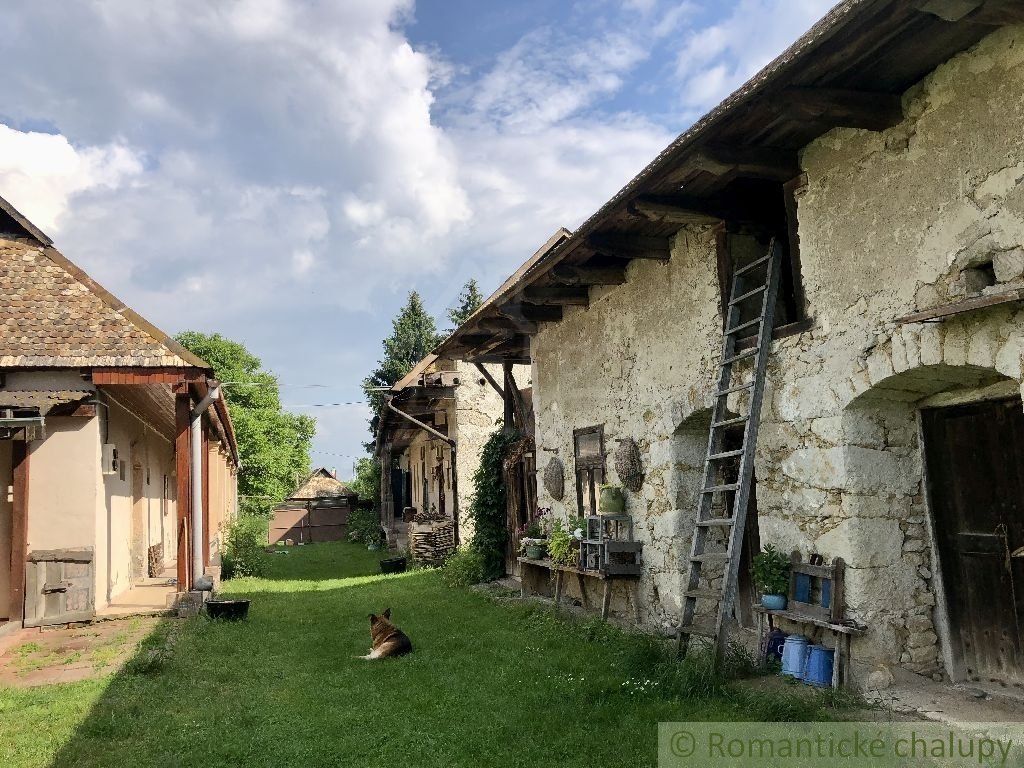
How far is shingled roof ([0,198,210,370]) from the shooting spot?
8.72m

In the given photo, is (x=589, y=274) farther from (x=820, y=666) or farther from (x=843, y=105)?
(x=820, y=666)

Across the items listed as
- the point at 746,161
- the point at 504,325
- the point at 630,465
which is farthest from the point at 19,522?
the point at 746,161

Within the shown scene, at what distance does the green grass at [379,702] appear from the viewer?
14.9 feet

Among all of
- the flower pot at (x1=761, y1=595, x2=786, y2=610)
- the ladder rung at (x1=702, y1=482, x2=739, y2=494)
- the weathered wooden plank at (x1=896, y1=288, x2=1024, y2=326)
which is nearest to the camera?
the weathered wooden plank at (x1=896, y1=288, x2=1024, y2=326)

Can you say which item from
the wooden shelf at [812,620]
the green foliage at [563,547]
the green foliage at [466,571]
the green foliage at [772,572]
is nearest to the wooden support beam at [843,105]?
the green foliage at [772,572]

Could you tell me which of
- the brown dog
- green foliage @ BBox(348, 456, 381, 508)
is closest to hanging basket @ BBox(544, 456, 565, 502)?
the brown dog

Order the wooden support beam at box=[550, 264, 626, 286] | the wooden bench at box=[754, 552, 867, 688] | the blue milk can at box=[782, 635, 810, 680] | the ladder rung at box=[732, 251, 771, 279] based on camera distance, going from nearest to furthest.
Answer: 1. the wooden bench at box=[754, 552, 867, 688]
2. the blue milk can at box=[782, 635, 810, 680]
3. the ladder rung at box=[732, 251, 771, 279]
4. the wooden support beam at box=[550, 264, 626, 286]

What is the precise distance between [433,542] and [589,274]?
364 inches

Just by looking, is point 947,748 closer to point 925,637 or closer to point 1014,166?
point 925,637

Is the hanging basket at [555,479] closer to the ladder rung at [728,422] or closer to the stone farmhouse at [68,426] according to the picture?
the ladder rung at [728,422]

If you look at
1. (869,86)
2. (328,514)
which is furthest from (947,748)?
(328,514)

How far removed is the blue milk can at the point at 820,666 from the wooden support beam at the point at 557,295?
469cm

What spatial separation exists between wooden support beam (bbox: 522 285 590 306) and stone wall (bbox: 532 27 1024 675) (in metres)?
2.10

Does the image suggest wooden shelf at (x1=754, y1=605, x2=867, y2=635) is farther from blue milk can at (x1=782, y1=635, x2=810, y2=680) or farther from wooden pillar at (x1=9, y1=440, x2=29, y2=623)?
wooden pillar at (x1=9, y1=440, x2=29, y2=623)
